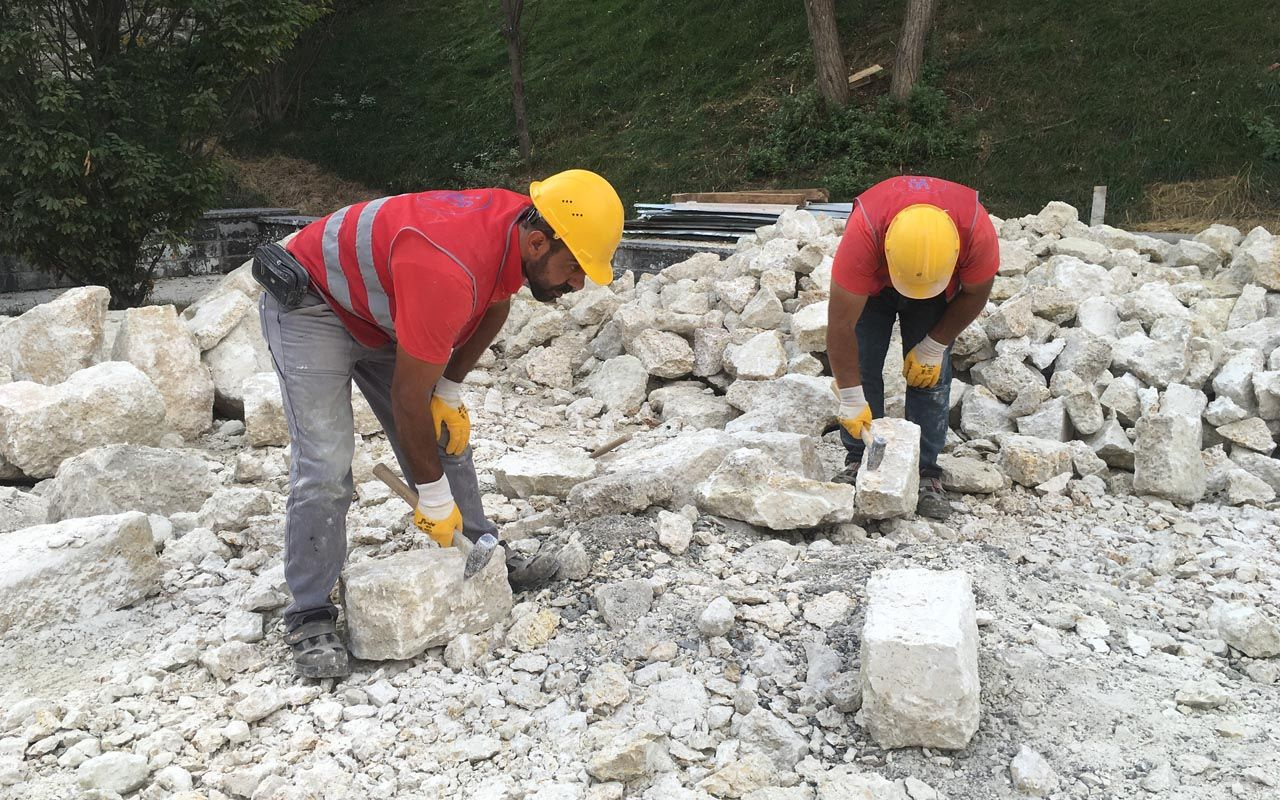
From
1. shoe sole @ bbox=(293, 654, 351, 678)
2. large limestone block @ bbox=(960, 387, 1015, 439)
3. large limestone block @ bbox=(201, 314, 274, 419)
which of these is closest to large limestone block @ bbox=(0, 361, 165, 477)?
large limestone block @ bbox=(201, 314, 274, 419)

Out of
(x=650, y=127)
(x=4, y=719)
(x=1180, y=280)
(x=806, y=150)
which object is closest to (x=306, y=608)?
(x=4, y=719)

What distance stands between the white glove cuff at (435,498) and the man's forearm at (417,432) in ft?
0.09

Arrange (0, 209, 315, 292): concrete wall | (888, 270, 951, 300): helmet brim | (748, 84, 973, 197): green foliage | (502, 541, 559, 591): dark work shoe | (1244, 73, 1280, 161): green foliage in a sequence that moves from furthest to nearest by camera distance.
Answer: (0, 209, 315, 292): concrete wall → (748, 84, 973, 197): green foliage → (1244, 73, 1280, 161): green foliage → (888, 270, 951, 300): helmet brim → (502, 541, 559, 591): dark work shoe

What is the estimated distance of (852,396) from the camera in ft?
13.1

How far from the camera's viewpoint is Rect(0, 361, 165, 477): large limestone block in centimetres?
483

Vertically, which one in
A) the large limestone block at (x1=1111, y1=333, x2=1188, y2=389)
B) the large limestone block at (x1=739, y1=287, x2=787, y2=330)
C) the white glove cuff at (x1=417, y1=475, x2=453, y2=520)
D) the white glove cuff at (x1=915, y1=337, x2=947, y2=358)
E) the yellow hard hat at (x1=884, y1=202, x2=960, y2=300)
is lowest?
the large limestone block at (x1=1111, y1=333, x2=1188, y2=389)

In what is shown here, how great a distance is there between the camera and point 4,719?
9.32 feet

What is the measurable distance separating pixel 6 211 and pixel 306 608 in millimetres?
7224

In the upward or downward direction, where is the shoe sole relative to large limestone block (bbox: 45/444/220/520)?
downward

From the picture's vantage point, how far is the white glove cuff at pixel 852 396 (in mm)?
3979

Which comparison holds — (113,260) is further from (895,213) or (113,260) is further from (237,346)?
(895,213)

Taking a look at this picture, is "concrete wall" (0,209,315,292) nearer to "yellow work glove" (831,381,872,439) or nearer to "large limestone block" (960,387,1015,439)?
"large limestone block" (960,387,1015,439)

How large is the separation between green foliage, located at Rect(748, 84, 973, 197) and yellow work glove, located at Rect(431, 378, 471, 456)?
26.7 feet

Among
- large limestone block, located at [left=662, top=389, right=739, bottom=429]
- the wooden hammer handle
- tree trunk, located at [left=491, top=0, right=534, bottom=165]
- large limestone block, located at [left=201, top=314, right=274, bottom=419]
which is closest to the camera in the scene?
the wooden hammer handle
